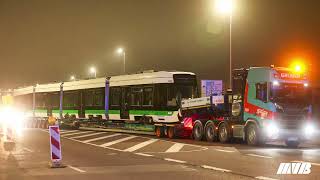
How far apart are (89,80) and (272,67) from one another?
20232 mm

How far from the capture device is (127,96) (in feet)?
120

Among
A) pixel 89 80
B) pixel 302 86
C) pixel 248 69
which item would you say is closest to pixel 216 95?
pixel 248 69

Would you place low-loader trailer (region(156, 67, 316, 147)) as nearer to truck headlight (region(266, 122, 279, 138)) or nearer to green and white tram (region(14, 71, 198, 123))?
truck headlight (region(266, 122, 279, 138))

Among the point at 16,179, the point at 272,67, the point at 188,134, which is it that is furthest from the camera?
the point at 188,134

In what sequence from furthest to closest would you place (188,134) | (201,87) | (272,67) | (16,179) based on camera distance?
(201,87), (188,134), (272,67), (16,179)

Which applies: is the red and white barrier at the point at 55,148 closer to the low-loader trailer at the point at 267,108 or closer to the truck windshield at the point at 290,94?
the low-loader trailer at the point at 267,108

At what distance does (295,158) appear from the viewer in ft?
60.2

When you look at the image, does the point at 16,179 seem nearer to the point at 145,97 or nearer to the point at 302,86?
the point at 302,86

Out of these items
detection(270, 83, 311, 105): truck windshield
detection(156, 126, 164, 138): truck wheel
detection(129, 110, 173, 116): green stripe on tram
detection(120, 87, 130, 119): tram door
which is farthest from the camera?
detection(120, 87, 130, 119): tram door

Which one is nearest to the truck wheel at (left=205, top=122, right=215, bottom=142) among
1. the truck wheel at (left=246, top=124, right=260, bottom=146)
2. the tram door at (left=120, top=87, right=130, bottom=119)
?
the truck wheel at (left=246, top=124, right=260, bottom=146)

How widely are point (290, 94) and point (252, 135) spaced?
248 centimetres

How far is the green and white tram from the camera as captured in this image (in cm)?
3303

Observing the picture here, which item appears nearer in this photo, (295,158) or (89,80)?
(295,158)

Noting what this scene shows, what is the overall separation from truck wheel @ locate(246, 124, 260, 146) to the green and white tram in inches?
289
